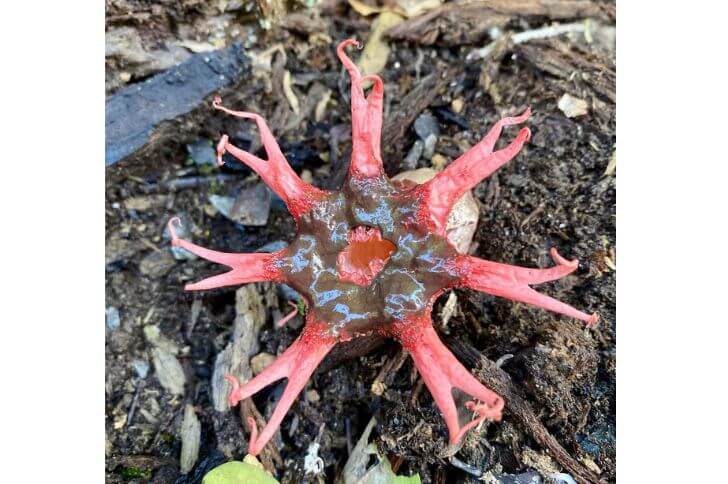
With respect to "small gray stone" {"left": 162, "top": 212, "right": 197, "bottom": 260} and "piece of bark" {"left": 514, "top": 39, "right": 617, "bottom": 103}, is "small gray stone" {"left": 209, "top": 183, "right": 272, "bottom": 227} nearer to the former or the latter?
"small gray stone" {"left": 162, "top": 212, "right": 197, "bottom": 260}

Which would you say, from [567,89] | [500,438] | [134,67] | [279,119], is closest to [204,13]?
[134,67]

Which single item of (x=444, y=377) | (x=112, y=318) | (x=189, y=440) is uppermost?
(x=444, y=377)

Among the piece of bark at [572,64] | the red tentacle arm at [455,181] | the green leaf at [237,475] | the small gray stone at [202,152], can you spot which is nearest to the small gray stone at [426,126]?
the piece of bark at [572,64]

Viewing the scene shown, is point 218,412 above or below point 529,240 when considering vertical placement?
below

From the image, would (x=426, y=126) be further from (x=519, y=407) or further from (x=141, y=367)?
(x=141, y=367)

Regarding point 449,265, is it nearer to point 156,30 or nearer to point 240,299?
point 240,299

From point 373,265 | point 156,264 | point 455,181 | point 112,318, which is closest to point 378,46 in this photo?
point 455,181
